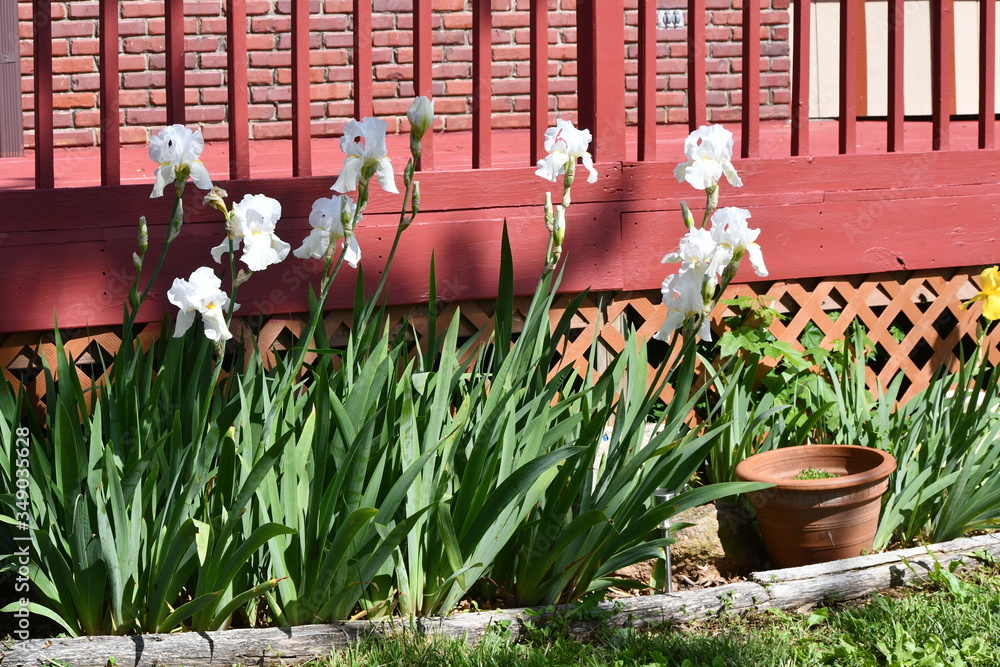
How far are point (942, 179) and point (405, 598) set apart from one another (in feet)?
8.99

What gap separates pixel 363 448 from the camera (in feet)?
7.08

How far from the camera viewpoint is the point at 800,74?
3.52 metres

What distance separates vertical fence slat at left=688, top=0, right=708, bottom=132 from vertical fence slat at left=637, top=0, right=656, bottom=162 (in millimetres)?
129

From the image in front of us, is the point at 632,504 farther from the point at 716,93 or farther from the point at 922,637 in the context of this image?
the point at 716,93

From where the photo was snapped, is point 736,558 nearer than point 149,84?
Yes

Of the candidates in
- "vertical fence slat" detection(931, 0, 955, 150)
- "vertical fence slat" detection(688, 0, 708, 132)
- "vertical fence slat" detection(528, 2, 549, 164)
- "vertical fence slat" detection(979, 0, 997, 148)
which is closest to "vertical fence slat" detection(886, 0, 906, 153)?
"vertical fence slat" detection(931, 0, 955, 150)

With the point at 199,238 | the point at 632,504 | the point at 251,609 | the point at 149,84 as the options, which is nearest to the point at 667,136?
the point at 149,84

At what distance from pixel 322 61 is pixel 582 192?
2997 millimetres

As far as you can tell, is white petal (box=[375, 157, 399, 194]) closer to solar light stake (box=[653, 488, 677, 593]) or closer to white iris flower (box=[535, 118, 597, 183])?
white iris flower (box=[535, 118, 597, 183])

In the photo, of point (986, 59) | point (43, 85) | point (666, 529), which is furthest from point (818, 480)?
point (43, 85)

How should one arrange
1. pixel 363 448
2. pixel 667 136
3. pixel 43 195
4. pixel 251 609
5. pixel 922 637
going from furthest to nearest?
pixel 667 136 → pixel 43 195 → pixel 922 637 → pixel 251 609 → pixel 363 448

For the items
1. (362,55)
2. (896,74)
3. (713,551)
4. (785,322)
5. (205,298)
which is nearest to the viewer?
(205,298)

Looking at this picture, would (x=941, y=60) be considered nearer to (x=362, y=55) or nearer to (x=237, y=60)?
(x=362, y=55)

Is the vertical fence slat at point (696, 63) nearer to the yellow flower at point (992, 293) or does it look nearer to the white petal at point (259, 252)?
the yellow flower at point (992, 293)
